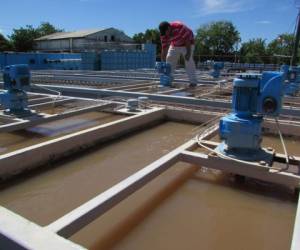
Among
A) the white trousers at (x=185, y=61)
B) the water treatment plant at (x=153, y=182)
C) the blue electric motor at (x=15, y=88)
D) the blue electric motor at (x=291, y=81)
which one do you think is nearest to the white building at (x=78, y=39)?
the white trousers at (x=185, y=61)

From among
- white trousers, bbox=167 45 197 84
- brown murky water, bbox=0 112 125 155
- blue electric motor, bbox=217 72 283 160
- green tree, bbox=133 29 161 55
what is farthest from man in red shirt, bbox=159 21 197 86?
green tree, bbox=133 29 161 55

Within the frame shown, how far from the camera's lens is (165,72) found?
6.37 meters

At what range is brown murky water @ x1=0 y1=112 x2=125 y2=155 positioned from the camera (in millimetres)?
3281

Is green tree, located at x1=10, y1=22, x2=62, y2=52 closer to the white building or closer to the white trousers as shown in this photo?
the white building

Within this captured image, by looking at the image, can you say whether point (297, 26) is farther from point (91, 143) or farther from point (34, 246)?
point (34, 246)

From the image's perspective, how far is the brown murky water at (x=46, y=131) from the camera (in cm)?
328

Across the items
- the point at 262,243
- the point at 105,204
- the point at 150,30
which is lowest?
the point at 262,243

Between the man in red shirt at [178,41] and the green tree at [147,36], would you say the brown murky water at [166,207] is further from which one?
the green tree at [147,36]

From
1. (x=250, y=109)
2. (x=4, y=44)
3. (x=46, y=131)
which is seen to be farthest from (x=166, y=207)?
(x=4, y=44)

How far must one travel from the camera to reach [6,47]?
30.8 meters

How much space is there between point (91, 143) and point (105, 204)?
158 centimetres

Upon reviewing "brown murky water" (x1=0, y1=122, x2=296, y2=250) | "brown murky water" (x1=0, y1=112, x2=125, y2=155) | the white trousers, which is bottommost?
"brown murky water" (x1=0, y1=122, x2=296, y2=250)

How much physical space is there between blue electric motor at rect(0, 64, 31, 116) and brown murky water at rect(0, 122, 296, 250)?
1.53 meters

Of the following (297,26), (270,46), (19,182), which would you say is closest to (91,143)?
(19,182)
